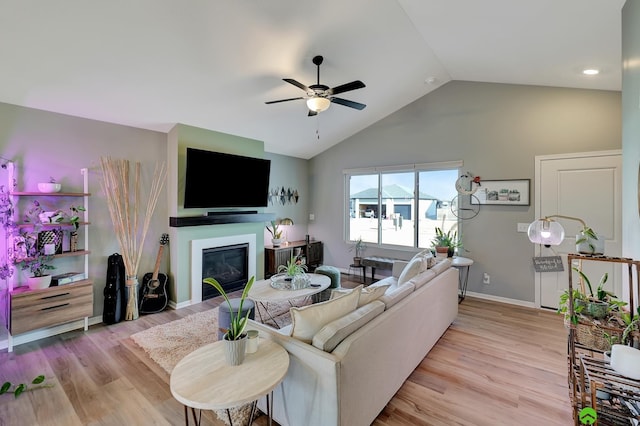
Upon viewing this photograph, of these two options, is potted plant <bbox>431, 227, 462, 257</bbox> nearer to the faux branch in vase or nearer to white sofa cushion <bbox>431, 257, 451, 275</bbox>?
white sofa cushion <bbox>431, 257, 451, 275</bbox>

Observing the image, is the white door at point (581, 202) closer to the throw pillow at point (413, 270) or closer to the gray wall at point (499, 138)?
the gray wall at point (499, 138)

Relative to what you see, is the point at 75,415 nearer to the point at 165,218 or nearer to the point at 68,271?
the point at 68,271

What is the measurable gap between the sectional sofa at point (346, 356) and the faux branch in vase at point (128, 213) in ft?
8.64

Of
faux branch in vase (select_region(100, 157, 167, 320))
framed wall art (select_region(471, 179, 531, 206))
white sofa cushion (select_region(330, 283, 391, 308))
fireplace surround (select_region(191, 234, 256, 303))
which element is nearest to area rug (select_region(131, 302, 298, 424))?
fireplace surround (select_region(191, 234, 256, 303))

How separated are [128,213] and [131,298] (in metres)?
1.11

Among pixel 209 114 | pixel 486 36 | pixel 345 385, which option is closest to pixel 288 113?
pixel 209 114

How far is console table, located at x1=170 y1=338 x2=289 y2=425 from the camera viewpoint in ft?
4.24

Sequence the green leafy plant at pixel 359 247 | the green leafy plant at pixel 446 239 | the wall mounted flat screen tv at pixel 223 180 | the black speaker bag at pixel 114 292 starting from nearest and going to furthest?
the black speaker bag at pixel 114 292
the wall mounted flat screen tv at pixel 223 180
the green leafy plant at pixel 446 239
the green leafy plant at pixel 359 247

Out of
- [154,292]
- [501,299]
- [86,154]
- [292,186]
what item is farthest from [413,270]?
[86,154]

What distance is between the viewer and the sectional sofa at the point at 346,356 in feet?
5.17

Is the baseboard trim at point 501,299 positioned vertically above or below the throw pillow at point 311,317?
below

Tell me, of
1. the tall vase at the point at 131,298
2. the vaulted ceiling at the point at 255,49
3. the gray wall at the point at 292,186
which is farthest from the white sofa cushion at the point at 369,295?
the gray wall at the point at 292,186

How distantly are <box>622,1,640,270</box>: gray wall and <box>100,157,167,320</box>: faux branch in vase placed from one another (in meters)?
4.87

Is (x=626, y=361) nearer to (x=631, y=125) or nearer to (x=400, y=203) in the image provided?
(x=631, y=125)
